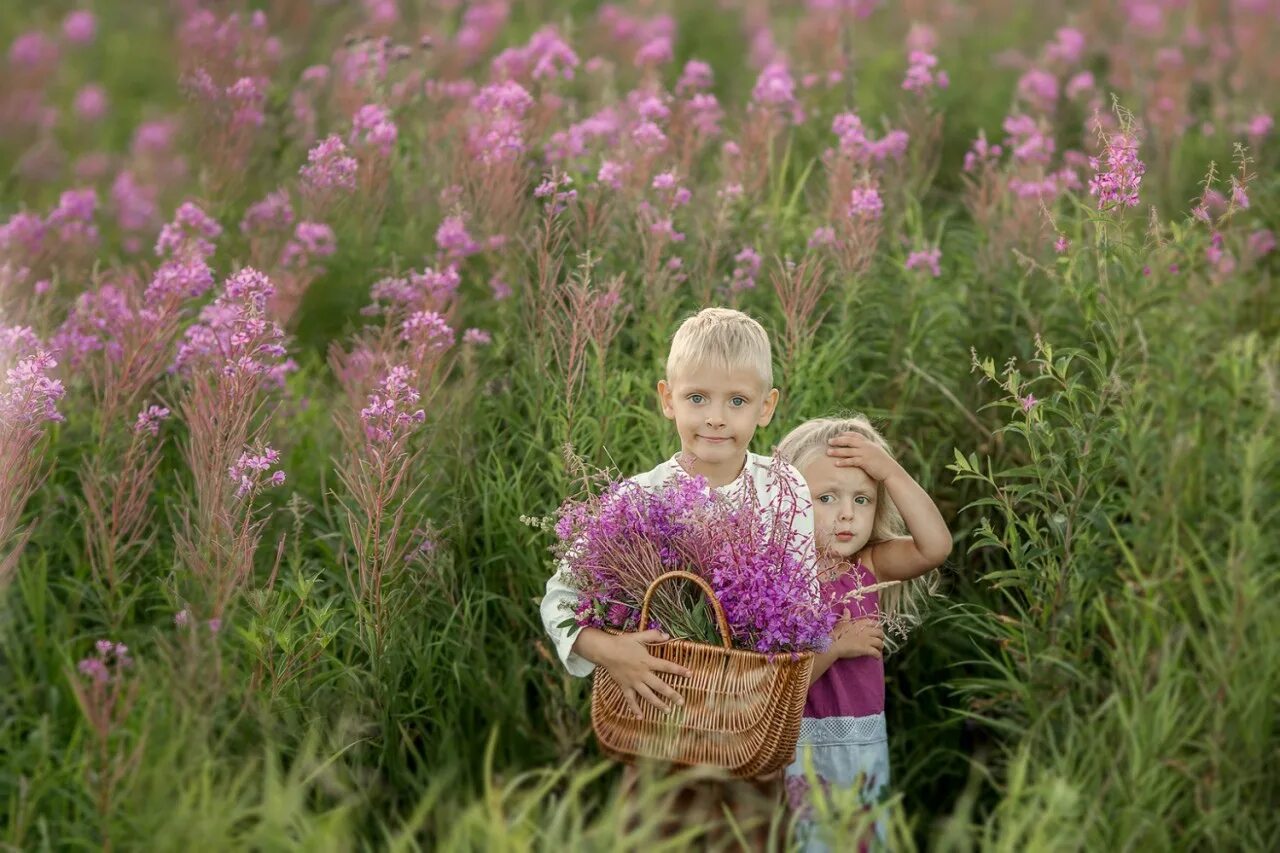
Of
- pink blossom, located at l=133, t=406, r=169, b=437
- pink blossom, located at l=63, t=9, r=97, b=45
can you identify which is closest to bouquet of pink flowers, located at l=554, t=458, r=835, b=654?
pink blossom, located at l=133, t=406, r=169, b=437

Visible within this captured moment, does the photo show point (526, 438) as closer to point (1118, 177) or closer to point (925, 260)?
point (925, 260)

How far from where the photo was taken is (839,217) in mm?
5488

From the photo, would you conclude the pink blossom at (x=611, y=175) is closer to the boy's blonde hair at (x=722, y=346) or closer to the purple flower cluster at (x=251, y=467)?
the boy's blonde hair at (x=722, y=346)

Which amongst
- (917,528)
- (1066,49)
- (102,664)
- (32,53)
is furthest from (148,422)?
(32,53)

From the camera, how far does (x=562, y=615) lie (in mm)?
3910

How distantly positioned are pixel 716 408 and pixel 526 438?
1.36m

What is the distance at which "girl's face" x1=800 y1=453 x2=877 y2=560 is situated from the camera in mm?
Answer: 4207

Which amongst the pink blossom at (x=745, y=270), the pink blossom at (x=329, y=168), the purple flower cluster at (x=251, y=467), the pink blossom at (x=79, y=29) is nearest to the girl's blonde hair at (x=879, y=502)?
the pink blossom at (x=745, y=270)

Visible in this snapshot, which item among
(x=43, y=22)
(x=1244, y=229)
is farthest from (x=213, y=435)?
(x=43, y=22)

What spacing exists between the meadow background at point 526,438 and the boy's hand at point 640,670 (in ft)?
0.83

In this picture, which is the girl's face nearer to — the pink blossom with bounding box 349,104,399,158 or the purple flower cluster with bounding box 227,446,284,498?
the purple flower cluster with bounding box 227,446,284,498

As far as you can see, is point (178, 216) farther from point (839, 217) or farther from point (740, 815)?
point (740, 815)

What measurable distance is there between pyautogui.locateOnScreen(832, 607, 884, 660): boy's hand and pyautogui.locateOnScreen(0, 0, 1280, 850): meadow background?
0.39 metres

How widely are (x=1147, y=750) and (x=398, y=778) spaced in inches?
84.8
